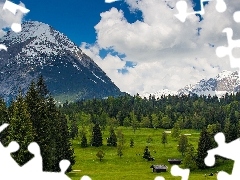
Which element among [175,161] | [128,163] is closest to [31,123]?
[128,163]

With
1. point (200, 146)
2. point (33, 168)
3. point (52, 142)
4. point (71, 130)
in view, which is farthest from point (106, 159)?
point (33, 168)

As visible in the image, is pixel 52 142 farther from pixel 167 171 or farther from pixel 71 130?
pixel 71 130

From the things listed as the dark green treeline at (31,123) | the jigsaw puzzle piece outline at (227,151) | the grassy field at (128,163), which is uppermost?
the dark green treeline at (31,123)

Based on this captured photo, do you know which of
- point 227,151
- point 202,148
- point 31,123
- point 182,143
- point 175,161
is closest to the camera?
point 227,151

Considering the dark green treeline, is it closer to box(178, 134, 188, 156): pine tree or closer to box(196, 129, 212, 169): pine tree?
box(196, 129, 212, 169): pine tree

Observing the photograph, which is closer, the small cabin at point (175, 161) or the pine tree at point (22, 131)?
the pine tree at point (22, 131)

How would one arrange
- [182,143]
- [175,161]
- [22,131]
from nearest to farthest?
[22,131] < [175,161] < [182,143]

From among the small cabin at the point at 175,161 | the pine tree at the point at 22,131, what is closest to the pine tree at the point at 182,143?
the small cabin at the point at 175,161

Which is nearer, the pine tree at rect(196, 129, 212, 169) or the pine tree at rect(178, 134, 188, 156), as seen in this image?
the pine tree at rect(196, 129, 212, 169)

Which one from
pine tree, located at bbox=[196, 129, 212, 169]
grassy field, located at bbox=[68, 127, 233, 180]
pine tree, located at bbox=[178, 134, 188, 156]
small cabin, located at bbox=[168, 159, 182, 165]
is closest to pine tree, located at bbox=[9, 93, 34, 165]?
grassy field, located at bbox=[68, 127, 233, 180]

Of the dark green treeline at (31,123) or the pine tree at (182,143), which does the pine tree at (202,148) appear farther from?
the dark green treeline at (31,123)

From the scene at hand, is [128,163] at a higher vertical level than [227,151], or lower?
lower

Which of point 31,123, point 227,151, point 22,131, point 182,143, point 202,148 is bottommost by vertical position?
point 202,148

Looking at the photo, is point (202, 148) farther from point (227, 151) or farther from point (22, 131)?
point (227, 151)
